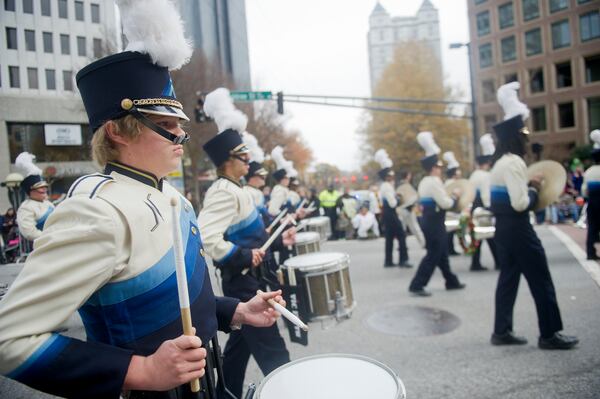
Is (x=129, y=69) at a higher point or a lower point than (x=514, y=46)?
lower

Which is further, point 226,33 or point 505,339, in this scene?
point 226,33

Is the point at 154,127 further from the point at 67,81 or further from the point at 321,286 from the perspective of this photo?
the point at 321,286

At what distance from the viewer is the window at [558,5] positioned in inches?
1304

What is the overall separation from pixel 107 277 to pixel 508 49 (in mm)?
44451

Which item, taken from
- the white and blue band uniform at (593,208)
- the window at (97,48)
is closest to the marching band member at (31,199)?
the window at (97,48)

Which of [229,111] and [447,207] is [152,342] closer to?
[229,111]

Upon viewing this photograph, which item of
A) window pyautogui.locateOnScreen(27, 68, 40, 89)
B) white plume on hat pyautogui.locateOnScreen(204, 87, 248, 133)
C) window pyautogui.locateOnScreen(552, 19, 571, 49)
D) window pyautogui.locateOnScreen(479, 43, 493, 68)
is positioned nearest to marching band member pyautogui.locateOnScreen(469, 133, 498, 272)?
white plume on hat pyautogui.locateOnScreen(204, 87, 248, 133)

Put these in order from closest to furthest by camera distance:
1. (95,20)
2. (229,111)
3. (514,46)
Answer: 1. (95,20)
2. (229,111)
3. (514,46)

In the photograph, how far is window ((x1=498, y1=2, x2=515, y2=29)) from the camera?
3722cm

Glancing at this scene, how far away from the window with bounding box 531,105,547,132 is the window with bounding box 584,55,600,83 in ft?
14.1

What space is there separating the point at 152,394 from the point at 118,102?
3.61 ft

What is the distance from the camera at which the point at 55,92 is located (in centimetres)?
280

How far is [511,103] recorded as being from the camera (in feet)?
15.9

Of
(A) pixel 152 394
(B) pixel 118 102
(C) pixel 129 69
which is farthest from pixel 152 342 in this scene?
(C) pixel 129 69
